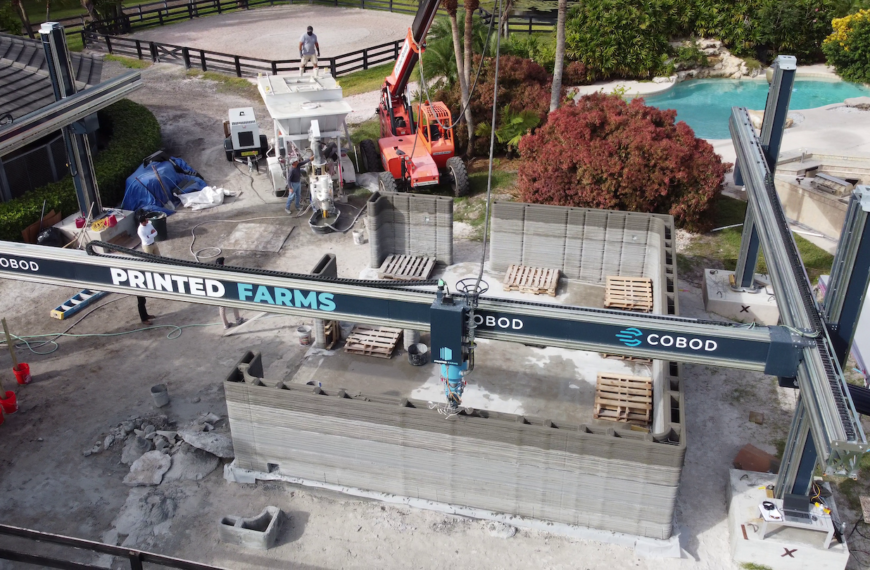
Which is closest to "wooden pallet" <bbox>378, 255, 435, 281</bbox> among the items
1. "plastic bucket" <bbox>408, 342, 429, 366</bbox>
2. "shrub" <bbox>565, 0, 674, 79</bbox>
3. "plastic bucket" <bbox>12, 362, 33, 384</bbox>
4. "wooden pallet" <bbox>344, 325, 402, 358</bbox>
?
"wooden pallet" <bbox>344, 325, 402, 358</bbox>

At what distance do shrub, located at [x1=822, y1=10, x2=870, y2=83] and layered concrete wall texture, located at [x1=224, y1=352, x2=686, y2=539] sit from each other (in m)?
26.9

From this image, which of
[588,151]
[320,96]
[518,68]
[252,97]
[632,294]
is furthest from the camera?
[252,97]

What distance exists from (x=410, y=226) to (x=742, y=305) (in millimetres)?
8276

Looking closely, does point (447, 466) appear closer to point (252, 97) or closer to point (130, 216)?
point (130, 216)

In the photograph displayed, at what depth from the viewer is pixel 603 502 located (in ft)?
41.5

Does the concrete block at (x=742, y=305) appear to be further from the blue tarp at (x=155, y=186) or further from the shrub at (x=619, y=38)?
the shrub at (x=619, y=38)

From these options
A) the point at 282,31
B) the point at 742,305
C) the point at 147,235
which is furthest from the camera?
the point at 282,31

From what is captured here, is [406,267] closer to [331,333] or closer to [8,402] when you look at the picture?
[331,333]

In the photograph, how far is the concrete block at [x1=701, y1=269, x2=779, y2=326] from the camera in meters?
18.2

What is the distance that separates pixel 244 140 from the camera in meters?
26.4

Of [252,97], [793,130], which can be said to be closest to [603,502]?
[793,130]

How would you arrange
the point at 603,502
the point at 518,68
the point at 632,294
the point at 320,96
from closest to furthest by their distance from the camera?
the point at 603,502
the point at 632,294
the point at 320,96
the point at 518,68

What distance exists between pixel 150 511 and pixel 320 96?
46.3 feet

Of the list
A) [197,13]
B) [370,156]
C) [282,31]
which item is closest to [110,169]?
[370,156]
